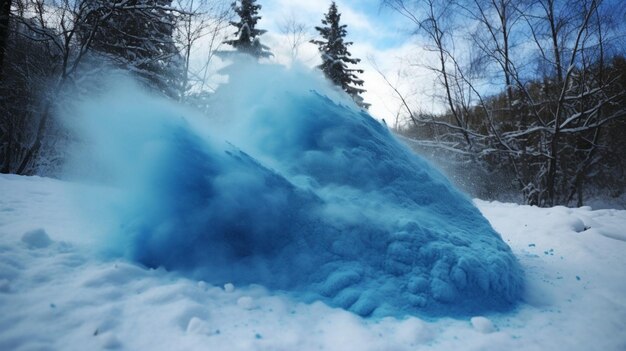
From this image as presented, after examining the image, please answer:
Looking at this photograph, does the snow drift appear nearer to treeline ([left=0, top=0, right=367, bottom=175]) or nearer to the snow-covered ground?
the snow-covered ground

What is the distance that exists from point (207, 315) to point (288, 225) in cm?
67

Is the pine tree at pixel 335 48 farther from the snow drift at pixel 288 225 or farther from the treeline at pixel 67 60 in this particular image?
the snow drift at pixel 288 225

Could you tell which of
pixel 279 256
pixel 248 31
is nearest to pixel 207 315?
pixel 279 256

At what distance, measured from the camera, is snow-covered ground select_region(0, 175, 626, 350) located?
1138mm

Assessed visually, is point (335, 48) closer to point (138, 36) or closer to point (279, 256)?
point (138, 36)

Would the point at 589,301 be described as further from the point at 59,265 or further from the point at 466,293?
the point at 59,265

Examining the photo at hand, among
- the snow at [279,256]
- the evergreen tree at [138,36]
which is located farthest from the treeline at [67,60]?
the snow at [279,256]

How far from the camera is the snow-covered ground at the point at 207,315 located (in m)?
1.14

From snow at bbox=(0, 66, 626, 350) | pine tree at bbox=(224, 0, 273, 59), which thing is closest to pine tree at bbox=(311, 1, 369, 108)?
pine tree at bbox=(224, 0, 273, 59)

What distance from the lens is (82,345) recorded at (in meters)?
1.05

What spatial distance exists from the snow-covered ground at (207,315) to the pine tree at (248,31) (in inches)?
556

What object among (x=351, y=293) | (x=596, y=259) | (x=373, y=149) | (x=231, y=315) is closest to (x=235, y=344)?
(x=231, y=315)

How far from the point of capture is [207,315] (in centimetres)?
134

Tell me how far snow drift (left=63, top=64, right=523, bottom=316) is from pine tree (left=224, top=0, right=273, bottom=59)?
13562 millimetres
